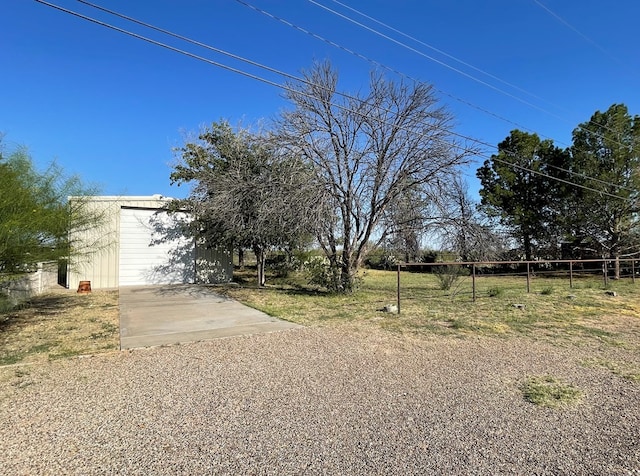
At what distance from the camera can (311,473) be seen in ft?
8.71

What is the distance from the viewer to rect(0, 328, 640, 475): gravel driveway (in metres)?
A: 2.78

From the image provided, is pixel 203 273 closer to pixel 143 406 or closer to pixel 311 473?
pixel 143 406

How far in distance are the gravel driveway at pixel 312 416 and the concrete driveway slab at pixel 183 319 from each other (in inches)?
44.4

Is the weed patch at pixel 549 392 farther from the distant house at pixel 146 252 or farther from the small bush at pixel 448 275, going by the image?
the distant house at pixel 146 252

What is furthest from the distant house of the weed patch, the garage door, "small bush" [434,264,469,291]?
the weed patch

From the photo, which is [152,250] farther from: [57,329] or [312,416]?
[312,416]

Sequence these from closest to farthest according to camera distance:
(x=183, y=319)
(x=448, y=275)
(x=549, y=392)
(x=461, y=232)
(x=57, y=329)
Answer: (x=549, y=392) < (x=57, y=329) < (x=183, y=319) < (x=461, y=232) < (x=448, y=275)

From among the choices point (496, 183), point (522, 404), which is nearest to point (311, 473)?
point (522, 404)

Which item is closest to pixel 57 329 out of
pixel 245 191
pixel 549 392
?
pixel 245 191

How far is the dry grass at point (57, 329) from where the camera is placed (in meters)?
5.67

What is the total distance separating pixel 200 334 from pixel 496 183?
22.2m

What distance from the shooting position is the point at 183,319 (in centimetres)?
826

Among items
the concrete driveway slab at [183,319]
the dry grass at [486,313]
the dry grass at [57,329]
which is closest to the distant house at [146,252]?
the concrete driveway slab at [183,319]

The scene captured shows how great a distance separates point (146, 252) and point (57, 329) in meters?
8.16
